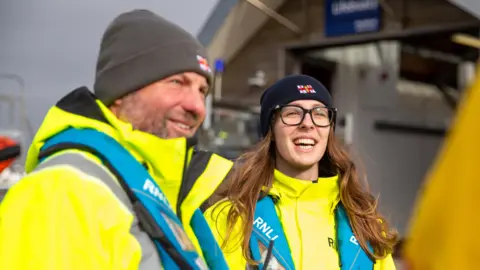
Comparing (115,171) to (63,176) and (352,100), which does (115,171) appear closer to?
(63,176)

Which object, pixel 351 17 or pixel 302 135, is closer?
pixel 302 135

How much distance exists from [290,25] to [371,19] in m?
1.44

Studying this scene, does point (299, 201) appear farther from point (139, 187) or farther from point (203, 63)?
point (139, 187)

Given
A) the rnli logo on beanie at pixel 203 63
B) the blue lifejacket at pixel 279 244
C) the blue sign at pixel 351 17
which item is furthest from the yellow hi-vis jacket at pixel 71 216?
the blue sign at pixel 351 17

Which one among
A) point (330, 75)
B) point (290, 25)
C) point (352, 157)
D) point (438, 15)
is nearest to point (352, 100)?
point (330, 75)

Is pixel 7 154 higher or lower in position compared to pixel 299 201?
higher

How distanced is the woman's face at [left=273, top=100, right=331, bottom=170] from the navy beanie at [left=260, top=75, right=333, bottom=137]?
0.9 inches

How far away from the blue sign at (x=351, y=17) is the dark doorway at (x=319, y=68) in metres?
0.80

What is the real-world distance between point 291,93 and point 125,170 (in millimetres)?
1237

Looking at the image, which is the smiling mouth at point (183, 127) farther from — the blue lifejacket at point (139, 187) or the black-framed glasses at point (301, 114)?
the black-framed glasses at point (301, 114)

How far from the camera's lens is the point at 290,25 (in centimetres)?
960

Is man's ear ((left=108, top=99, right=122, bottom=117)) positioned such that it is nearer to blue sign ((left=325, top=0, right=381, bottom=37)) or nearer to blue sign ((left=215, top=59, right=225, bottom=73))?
blue sign ((left=325, top=0, right=381, bottom=37))

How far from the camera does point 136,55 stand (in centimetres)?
149

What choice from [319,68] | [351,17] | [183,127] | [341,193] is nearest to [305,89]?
[341,193]
